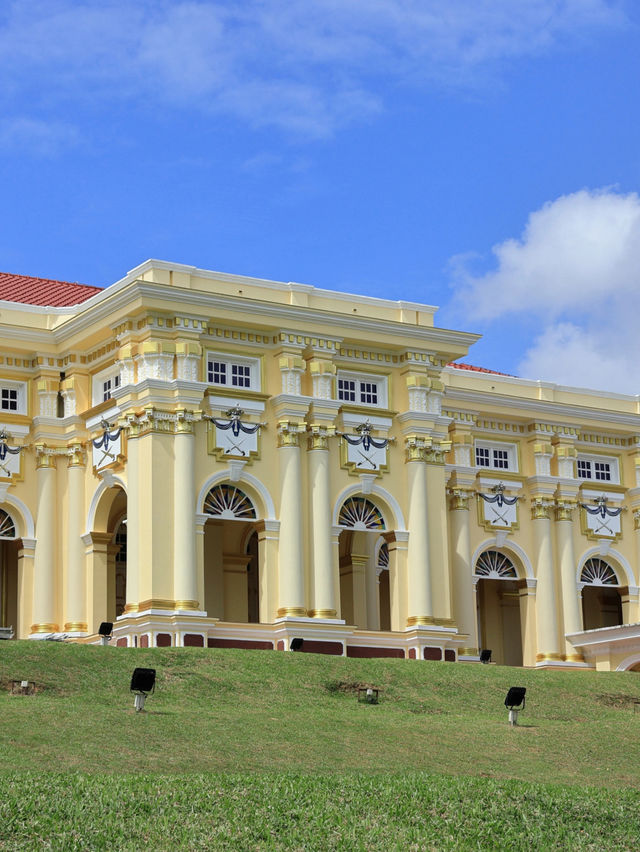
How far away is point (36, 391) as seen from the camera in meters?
42.2

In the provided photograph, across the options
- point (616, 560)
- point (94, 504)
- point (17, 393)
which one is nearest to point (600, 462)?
point (616, 560)

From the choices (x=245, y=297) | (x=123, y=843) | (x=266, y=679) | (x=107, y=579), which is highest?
(x=245, y=297)

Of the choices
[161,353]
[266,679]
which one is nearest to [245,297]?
[161,353]

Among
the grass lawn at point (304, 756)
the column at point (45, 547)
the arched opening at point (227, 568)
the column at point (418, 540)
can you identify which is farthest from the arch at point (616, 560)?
the column at point (45, 547)

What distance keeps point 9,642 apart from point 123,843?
14.2 m

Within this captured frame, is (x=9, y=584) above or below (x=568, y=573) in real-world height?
below

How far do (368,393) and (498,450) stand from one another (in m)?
7.93

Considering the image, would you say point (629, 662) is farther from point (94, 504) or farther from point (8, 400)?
point (8, 400)

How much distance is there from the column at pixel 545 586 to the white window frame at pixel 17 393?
16.1 meters

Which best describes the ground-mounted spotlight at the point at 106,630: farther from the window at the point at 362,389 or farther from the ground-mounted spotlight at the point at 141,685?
the window at the point at 362,389

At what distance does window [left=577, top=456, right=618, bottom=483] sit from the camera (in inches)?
1972

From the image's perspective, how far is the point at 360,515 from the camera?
4200cm

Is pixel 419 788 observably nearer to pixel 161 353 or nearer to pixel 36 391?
pixel 161 353

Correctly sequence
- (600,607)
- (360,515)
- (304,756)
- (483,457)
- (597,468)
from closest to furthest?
(304,756), (360,515), (483,457), (597,468), (600,607)
